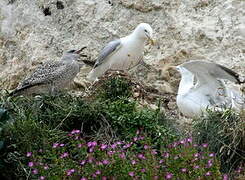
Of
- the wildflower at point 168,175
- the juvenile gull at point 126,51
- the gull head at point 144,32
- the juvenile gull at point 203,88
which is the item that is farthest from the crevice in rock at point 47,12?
the wildflower at point 168,175

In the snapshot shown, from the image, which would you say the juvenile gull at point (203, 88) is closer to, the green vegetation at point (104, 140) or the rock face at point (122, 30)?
the green vegetation at point (104, 140)

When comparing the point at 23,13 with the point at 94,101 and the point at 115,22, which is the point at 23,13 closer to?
the point at 115,22

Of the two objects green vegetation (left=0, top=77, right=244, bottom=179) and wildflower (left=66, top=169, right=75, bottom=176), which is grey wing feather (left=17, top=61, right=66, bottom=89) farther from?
wildflower (left=66, top=169, right=75, bottom=176)

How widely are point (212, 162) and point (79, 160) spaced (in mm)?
999

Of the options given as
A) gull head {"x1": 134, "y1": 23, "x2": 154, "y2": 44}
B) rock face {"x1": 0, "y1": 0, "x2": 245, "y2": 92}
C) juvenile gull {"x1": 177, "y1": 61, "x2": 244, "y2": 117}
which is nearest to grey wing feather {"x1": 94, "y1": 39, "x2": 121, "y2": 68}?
gull head {"x1": 134, "y1": 23, "x2": 154, "y2": 44}

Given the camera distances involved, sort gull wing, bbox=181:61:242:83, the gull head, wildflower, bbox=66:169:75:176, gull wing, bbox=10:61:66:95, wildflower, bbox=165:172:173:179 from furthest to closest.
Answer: the gull head
gull wing, bbox=10:61:66:95
gull wing, bbox=181:61:242:83
wildflower, bbox=66:169:75:176
wildflower, bbox=165:172:173:179

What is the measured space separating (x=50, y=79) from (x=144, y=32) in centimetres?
121

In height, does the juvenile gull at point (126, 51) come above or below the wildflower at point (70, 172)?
below

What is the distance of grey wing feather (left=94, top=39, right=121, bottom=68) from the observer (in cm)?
784

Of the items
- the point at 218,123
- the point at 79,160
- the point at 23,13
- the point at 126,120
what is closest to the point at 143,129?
the point at 126,120

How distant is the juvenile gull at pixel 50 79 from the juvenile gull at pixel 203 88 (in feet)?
3.40

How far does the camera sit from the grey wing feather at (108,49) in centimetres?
784

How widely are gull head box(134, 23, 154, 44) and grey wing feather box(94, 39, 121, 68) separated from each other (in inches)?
8.8

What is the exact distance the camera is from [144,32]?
308 inches
